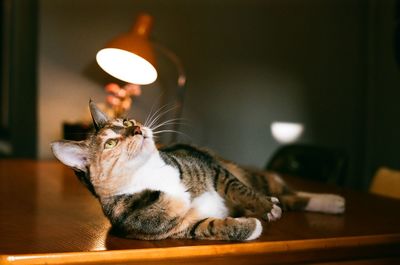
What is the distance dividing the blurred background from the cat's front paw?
220 cm

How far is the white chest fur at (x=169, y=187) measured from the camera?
3.20 feet

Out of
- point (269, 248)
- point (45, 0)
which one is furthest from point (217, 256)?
point (45, 0)

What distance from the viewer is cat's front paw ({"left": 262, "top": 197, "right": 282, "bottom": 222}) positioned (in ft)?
3.59

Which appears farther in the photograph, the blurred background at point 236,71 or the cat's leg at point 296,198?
the blurred background at point 236,71

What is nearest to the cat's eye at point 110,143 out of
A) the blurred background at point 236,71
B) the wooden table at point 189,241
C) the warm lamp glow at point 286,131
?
the wooden table at point 189,241

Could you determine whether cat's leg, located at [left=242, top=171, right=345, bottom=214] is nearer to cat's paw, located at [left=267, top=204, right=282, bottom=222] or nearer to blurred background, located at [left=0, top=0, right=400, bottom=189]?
cat's paw, located at [left=267, top=204, right=282, bottom=222]

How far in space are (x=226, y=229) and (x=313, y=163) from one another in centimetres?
141

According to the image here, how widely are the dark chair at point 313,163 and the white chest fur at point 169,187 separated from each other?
1186mm

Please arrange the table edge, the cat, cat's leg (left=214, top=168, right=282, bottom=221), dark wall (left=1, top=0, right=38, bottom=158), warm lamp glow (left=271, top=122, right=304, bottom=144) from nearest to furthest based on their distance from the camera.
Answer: the table edge, the cat, cat's leg (left=214, top=168, right=282, bottom=221), dark wall (left=1, top=0, right=38, bottom=158), warm lamp glow (left=271, top=122, right=304, bottom=144)

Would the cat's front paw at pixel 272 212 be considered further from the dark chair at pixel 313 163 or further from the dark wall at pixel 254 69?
the dark wall at pixel 254 69

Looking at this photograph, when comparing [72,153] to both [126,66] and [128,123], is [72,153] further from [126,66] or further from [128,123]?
[126,66]

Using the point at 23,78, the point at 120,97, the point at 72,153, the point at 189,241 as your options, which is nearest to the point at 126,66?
the point at 72,153

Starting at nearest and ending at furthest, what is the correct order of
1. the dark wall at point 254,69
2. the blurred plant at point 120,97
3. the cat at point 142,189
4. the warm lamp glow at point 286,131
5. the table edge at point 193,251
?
the table edge at point 193,251 → the cat at point 142,189 → the blurred plant at point 120,97 → the dark wall at point 254,69 → the warm lamp glow at point 286,131

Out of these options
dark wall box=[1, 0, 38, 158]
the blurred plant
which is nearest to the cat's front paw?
the blurred plant
